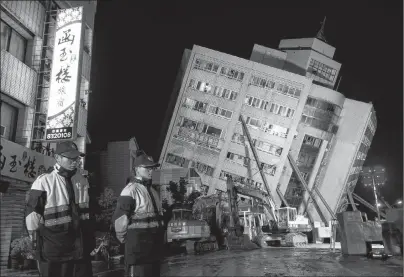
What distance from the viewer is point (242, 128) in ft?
159

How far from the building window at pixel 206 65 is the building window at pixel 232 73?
97 cm

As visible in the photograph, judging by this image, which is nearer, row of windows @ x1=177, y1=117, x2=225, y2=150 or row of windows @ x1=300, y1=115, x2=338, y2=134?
row of windows @ x1=177, y1=117, x2=225, y2=150

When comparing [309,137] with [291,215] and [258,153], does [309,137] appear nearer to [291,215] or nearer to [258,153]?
[258,153]

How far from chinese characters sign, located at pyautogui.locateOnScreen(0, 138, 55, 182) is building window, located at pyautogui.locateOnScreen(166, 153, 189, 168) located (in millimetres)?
31368

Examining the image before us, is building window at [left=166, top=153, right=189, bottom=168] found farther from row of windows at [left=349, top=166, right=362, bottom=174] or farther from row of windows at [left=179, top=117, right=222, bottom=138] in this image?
row of windows at [left=349, top=166, right=362, bottom=174]

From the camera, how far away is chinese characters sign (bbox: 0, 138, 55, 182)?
14.3 meters

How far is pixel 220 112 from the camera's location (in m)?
48.9

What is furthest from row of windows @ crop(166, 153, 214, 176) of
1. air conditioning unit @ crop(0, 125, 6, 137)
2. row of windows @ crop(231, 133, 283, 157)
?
air conditioning unit @ crop(0, 125, 6, 137)

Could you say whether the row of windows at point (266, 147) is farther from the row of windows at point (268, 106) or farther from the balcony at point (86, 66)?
the balcony at point (86, 66)

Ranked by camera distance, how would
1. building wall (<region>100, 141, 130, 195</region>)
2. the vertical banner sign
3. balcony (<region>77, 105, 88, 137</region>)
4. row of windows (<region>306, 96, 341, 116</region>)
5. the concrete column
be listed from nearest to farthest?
1. the vertical banner sign
2. balcony (<region>77, 105, 88, 137</region>)
3. building wall (<region>100, 141, 130, 195</region>)
4. row of windows (<region>306, 96, 341, 116</region>)
5. the concrete column

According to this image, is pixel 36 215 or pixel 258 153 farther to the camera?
pixel 258 153

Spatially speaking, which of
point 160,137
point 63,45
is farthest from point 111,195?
point 160,137

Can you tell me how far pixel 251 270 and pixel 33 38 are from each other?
15231mm

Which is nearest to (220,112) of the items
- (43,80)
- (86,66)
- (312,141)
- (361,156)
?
(312,141)
